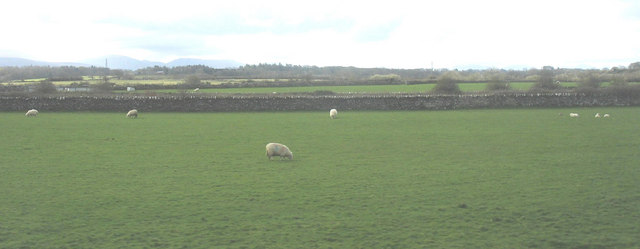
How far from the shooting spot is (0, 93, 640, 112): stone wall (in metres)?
38.4

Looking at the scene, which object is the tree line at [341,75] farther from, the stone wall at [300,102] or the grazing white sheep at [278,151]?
the grazing white sheep at [278,151]

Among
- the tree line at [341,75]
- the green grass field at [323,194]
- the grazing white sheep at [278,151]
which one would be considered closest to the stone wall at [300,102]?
the green grass field at [323,194]

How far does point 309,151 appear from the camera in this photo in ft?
52.6

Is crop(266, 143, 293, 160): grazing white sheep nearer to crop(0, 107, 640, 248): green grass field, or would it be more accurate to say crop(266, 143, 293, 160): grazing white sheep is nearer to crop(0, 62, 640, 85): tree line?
crop(0, 107, 640, 248): green grass field

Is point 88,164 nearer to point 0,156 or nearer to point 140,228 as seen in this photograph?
point 0,156

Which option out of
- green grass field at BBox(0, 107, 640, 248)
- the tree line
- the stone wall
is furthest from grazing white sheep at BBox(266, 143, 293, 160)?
the tree line

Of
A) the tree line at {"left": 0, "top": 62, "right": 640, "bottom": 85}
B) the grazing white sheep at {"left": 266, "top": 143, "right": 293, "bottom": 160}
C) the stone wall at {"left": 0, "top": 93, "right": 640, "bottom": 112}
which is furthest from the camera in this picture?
the tree line at {"left": 0, "top": 62, "right": 640, "bottom": 85}

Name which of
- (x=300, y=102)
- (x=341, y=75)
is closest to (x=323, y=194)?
(x=300, y=102)

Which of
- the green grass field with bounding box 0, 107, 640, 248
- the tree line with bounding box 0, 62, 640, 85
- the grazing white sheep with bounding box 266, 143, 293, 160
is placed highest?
the tree line with bounding box 0, 62, 640, 85

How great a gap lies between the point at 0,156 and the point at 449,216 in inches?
516

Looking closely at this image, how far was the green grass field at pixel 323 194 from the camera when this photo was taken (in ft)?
24.6

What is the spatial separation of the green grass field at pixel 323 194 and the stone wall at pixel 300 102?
67.2ft

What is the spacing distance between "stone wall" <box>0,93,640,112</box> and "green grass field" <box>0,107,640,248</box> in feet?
67.2

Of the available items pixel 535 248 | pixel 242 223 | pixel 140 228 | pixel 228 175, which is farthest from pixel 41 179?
pixel 535 248
